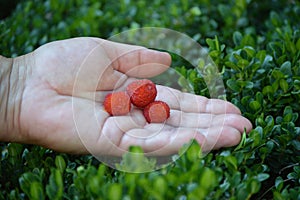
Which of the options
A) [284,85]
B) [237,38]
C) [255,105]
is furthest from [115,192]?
[237,38]

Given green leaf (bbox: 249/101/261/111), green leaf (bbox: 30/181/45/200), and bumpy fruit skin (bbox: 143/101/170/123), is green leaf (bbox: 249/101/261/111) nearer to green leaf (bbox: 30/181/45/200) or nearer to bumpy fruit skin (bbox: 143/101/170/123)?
bumpy fruit skin (bbox: 143/101/170/123)

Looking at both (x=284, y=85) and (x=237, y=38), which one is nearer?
(x=284, y=85)

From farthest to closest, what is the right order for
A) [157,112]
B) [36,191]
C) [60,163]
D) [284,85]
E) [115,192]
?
[284,85], [157,112], [60,163], [36,191], [115,192]

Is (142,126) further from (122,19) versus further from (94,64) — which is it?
(122,19)

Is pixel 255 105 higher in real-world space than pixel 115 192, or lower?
lower

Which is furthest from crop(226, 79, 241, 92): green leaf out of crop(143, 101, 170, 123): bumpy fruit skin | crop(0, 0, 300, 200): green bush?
crop(143, 101, 170, 123): bumpy fruit skin

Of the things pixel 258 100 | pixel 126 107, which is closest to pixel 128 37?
pixel 126 107

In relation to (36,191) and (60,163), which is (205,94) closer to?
(60,163)
